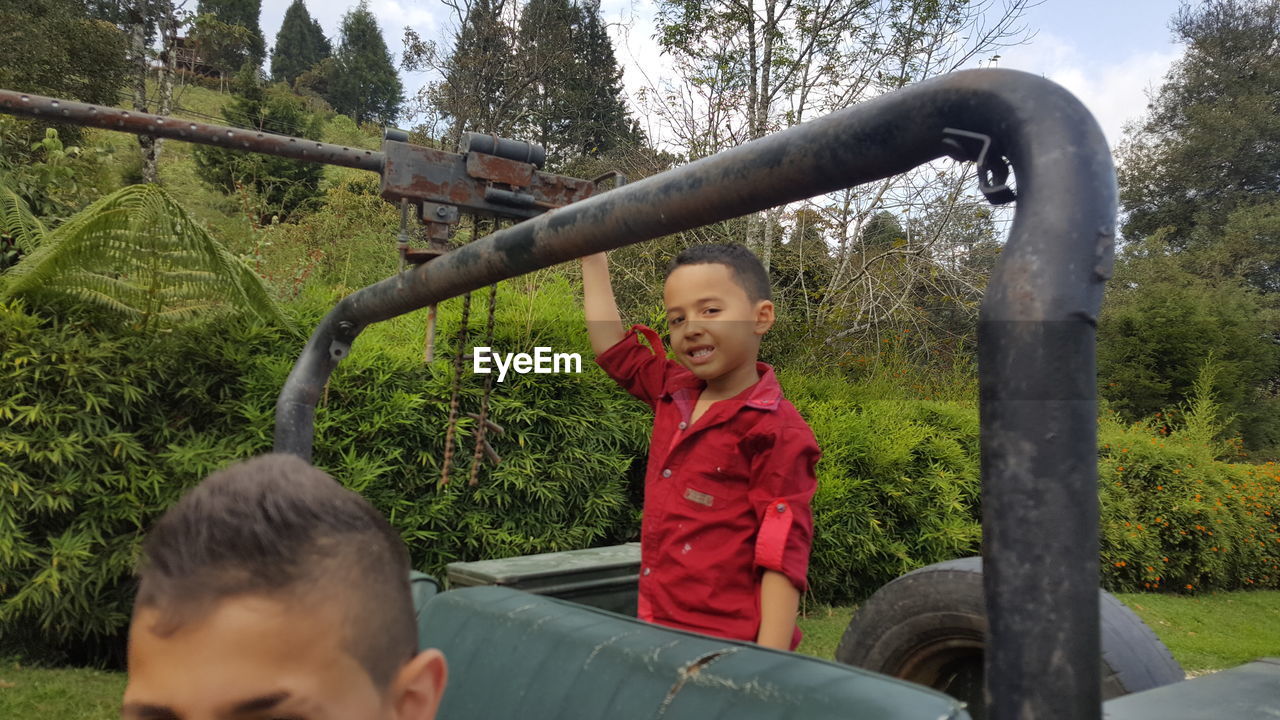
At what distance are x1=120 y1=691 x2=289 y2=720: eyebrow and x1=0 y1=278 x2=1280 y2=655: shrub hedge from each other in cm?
331

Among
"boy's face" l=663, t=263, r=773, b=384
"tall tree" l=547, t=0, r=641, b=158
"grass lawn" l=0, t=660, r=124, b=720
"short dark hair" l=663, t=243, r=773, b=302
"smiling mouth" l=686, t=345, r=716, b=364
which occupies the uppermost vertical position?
"tall tree" l=547, t=0, r=641, b=158

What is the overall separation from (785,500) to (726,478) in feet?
0.61

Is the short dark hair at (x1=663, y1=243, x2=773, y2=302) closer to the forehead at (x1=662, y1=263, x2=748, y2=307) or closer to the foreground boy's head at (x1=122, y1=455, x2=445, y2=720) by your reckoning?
the forehead at (x1=662, y1=263, x2=748, y2=307)

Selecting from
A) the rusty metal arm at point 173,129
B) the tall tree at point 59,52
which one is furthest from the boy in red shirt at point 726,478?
the tall tree at point 59,52

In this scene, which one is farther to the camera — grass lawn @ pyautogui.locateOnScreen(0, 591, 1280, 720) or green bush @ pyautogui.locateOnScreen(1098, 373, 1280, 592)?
green bush @ pyautogui.locateOnScreen(1098, 373, 1280, 592)

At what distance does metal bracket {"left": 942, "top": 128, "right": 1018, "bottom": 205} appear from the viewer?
744 mm

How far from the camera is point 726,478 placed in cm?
175

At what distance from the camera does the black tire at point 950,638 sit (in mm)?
1690

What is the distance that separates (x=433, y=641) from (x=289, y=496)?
0.73m

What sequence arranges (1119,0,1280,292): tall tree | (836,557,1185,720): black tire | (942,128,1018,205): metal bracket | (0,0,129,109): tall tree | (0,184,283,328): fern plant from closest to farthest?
1. (942,128,1018,205): metal bracket
2. (836,557,1185,720): black tire
3. (0,184,283,328): fern plant
4. (0,0,129,109): tall tree
5. (1119,0,1280,292): tall tree

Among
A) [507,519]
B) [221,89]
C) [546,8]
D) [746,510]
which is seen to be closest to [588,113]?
[546,8]

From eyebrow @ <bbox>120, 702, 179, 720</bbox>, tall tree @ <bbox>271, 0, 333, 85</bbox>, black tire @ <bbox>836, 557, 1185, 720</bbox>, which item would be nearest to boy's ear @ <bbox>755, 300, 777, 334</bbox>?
black tire @ <bbox>836, 557, 1185, 720</bbox>

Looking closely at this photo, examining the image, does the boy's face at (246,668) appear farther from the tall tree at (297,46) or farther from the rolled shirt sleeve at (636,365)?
the tall tree at (297,46)

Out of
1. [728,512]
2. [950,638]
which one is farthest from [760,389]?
[950,638]
